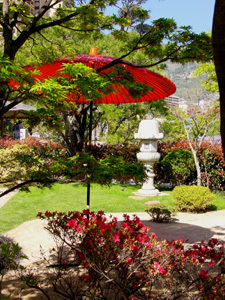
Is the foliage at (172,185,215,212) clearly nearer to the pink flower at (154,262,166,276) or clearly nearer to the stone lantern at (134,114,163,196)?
the stone lantern at (134,114,163,196)

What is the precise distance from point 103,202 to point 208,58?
5.70m

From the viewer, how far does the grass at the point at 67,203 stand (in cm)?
750

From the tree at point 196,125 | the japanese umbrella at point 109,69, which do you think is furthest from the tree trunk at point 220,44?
the tree at point 196,125

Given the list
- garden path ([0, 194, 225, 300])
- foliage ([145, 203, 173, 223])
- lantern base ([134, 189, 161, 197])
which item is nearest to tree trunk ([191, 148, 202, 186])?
lantern base ([134, 189, 161, 197])

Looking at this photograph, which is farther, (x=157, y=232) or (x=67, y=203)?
(x=67, y=203)

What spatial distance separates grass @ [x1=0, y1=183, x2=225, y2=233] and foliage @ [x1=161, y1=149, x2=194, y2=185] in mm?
1353

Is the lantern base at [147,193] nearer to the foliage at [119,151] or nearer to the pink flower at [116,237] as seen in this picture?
the foliage at [119,151]

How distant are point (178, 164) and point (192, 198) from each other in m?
3.43

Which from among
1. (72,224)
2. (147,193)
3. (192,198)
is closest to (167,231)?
(192,198)

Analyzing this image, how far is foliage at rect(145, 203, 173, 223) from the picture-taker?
702cm

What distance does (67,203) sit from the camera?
352 inches

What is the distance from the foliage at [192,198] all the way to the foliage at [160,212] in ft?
4.26

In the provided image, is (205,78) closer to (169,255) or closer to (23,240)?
(23,240)

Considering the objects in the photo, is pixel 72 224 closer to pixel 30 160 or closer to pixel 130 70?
pixel 30 160
